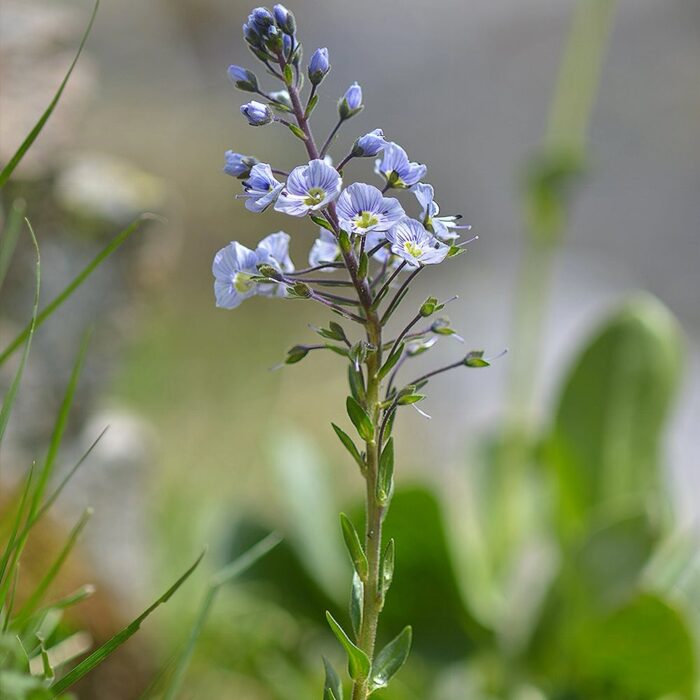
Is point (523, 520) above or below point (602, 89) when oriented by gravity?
below

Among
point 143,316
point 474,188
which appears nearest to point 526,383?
point 143,316

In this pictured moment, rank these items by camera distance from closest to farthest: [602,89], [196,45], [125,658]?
1. [125,658]
2. [602,89]
3. [196,45]

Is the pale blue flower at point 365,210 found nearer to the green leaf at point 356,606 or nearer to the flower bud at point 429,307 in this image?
the flower bud at point 429,307

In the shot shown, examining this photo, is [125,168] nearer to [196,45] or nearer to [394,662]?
[394,662]

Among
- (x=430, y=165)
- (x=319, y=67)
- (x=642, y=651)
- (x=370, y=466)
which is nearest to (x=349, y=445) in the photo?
(x=370, y=466)

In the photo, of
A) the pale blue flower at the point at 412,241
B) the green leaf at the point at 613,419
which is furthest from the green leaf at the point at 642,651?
the pale blue flower at the point at 412,241
